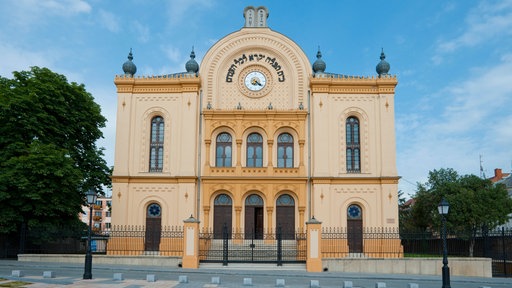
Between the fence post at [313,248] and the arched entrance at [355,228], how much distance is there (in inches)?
290

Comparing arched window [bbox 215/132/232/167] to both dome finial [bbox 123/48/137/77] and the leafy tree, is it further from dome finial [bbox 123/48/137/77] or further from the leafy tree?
the leafy tree

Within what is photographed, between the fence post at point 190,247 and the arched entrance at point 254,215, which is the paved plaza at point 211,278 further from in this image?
the arched entrance at point 254,215

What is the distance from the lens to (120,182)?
2962cm

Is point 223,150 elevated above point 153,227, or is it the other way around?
point 223,150

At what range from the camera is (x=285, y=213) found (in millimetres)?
29953

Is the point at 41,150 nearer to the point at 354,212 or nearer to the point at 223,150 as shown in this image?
the point at 223,150

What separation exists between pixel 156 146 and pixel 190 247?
971 cm

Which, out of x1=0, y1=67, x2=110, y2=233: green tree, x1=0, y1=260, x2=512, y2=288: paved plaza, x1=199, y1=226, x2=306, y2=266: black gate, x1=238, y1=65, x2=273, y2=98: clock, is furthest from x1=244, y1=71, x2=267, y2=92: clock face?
x1=0, y1=260, x2=512, y2=288: paved plaza

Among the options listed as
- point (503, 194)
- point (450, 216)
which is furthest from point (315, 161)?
point (503, 194)

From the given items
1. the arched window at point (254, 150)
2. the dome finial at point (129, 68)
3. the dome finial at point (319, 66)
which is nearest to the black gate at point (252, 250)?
the arched window at point (254, 150)

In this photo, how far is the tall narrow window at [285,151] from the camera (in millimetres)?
30531

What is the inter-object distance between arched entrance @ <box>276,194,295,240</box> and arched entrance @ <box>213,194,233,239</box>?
2.97 meters

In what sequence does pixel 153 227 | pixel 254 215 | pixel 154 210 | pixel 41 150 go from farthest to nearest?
pixel 254 215 → pixel 154 210 → pixel 153 227 → pixel 41 150

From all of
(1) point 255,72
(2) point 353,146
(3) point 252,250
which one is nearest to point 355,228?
(2) point 353,146
